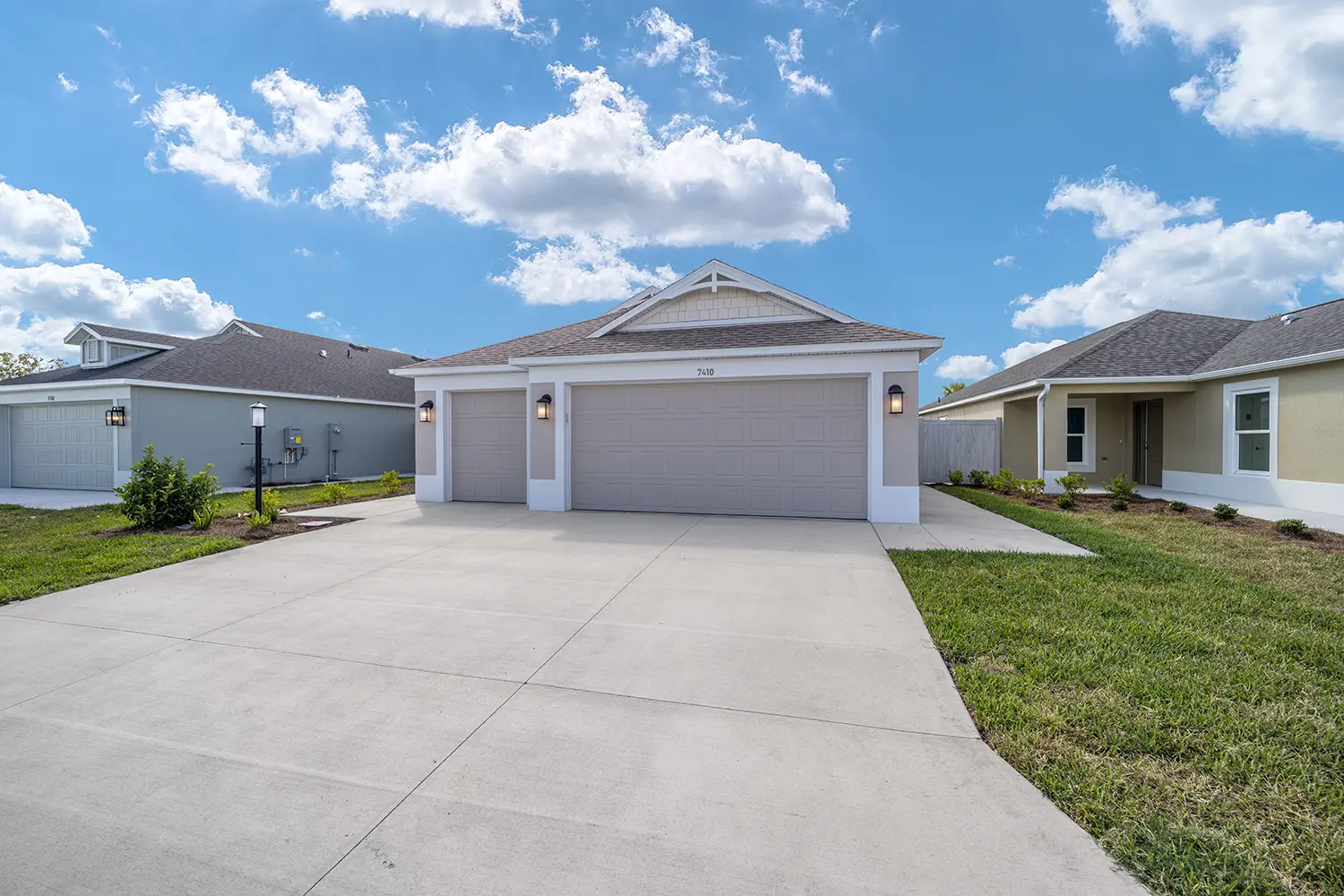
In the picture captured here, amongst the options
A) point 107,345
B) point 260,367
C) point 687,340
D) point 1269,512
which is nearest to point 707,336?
point 687,340

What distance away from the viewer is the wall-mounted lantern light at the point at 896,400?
8.48m

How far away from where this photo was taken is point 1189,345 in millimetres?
12719

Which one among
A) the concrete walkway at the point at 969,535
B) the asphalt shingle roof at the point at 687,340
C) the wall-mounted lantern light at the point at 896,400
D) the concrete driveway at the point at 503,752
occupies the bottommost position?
the concrete driveway at the point at 503,752

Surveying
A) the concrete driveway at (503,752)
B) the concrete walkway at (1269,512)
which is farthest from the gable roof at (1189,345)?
the concrete driveway at (503,752)

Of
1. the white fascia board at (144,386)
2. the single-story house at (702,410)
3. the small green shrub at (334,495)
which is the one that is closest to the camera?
the single-story house at (702,410)

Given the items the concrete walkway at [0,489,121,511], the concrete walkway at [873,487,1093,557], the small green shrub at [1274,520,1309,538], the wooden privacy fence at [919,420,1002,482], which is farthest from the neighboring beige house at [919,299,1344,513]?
the concrete walkway at [0,489,121,511]

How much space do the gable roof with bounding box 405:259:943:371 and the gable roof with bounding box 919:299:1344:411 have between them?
613 centimetres

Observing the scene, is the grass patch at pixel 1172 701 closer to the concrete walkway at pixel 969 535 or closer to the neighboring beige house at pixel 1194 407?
the concrete walkway at pixel 969 535

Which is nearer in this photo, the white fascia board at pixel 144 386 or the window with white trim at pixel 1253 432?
the window with white trim at pixel 1253 432

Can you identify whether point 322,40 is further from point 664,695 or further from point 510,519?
point 664,695

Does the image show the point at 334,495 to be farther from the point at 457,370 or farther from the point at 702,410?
the point at 702,410

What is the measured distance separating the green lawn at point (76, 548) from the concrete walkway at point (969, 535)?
8819 mm

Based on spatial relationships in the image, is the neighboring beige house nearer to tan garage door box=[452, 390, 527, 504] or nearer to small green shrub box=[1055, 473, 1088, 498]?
small green shrub box=[1055, 473, 1088, 498]

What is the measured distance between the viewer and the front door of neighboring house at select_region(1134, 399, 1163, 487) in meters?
13.4
